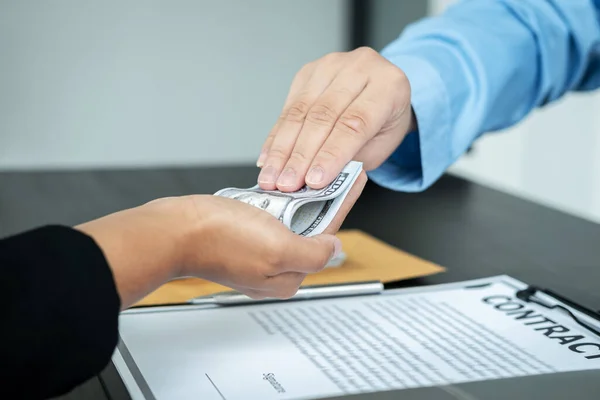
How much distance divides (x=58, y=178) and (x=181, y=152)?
1.96 m

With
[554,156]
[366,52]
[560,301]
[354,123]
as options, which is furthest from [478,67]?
[554,156]

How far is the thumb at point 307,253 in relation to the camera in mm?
671

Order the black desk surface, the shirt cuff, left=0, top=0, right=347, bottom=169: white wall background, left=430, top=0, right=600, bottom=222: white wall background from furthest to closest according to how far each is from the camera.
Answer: left=0, top=0, right=347, bottom=169: white wall background
left=430, top=0, right=600, bottom=222: white wall background
the shirt cuff
the black desk surface

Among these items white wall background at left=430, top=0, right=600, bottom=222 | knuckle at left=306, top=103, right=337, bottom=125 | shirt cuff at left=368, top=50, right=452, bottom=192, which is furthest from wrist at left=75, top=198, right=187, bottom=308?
white wall background at left=430, top=0, right=600, bottom=222

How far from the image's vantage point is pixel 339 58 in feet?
3.43

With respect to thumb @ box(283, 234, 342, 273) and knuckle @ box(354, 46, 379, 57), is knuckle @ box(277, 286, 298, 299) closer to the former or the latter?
thumb @ box(283, 234, 342, 273)

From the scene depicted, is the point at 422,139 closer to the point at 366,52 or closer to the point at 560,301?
the point at 366,52

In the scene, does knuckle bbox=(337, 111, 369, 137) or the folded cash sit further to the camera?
knuckle bbox=(337, 111, 369, 137)

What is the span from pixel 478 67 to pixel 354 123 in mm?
406

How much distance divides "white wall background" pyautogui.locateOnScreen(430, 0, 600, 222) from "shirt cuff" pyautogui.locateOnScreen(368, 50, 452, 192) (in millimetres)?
1571

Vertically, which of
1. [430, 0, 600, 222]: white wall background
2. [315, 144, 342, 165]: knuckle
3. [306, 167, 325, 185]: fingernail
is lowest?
[430, 0, 600, 222]: white wall background

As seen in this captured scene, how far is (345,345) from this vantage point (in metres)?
0.76

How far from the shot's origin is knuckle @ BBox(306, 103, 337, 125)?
0.95 meters

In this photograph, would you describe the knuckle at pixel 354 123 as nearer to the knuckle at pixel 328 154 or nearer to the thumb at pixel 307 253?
the knuckle at pixel 328 154
